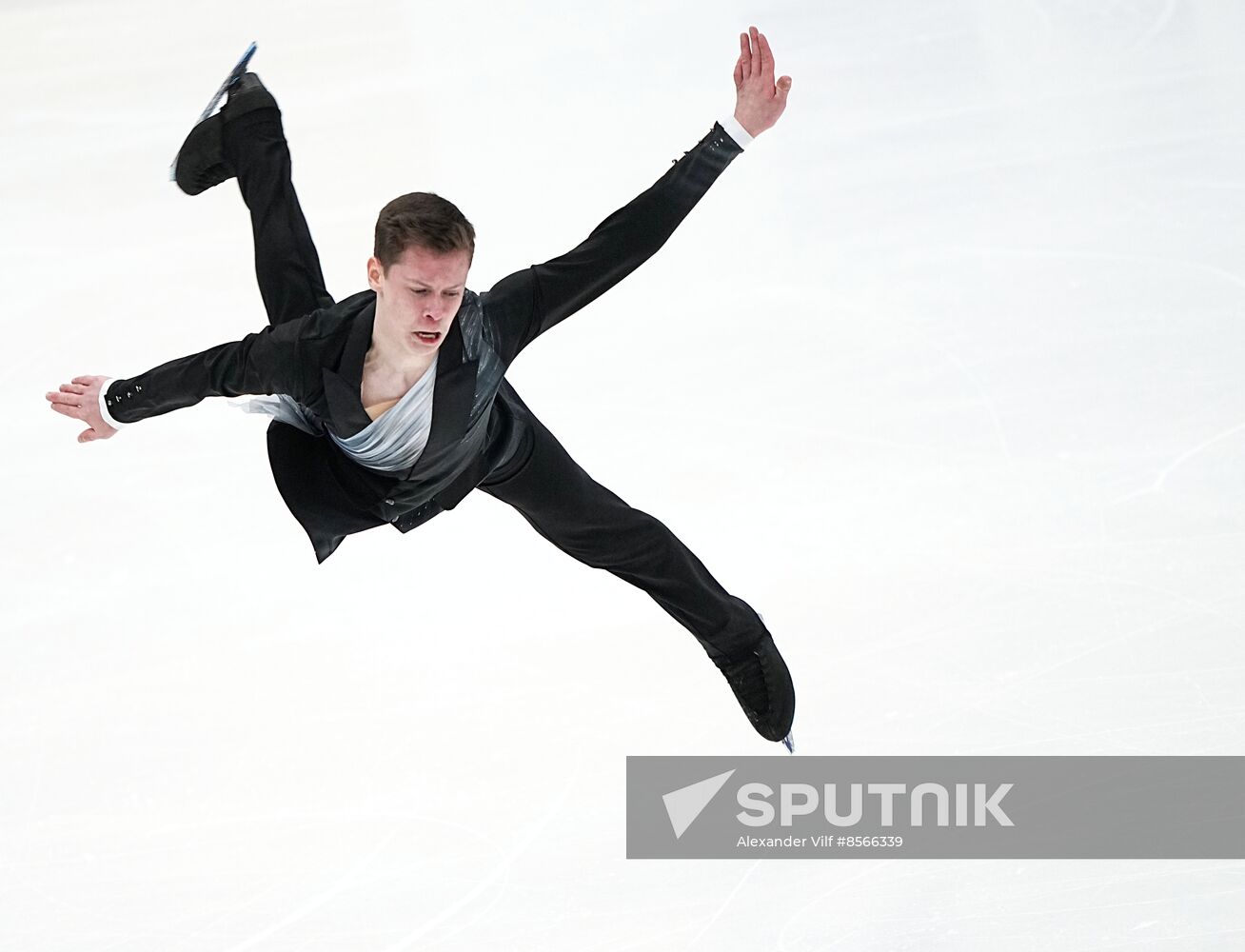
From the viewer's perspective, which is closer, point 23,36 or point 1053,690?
point 1053,690

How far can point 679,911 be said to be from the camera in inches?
110

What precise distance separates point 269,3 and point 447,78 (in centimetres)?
136

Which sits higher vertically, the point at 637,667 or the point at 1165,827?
the point at 637,667

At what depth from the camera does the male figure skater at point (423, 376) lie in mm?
2301

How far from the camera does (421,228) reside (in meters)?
2.16

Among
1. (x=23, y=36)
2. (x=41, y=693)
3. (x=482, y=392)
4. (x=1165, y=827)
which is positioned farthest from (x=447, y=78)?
(x=1165, y=827)

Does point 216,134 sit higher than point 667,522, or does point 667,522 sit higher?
point 216,134

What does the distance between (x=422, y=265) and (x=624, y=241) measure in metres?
0.43

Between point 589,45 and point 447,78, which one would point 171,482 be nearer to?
point 447,78

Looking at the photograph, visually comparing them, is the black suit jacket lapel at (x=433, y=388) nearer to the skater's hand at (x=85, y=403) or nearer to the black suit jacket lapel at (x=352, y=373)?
the black suit jacket lapel at (x=352, y=373)

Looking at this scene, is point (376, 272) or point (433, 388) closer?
point (376, 272)

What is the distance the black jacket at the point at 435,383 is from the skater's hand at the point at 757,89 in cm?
6

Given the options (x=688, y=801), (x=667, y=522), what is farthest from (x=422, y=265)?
(x=667, y=522)

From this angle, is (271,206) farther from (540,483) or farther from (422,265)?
(540,483)
